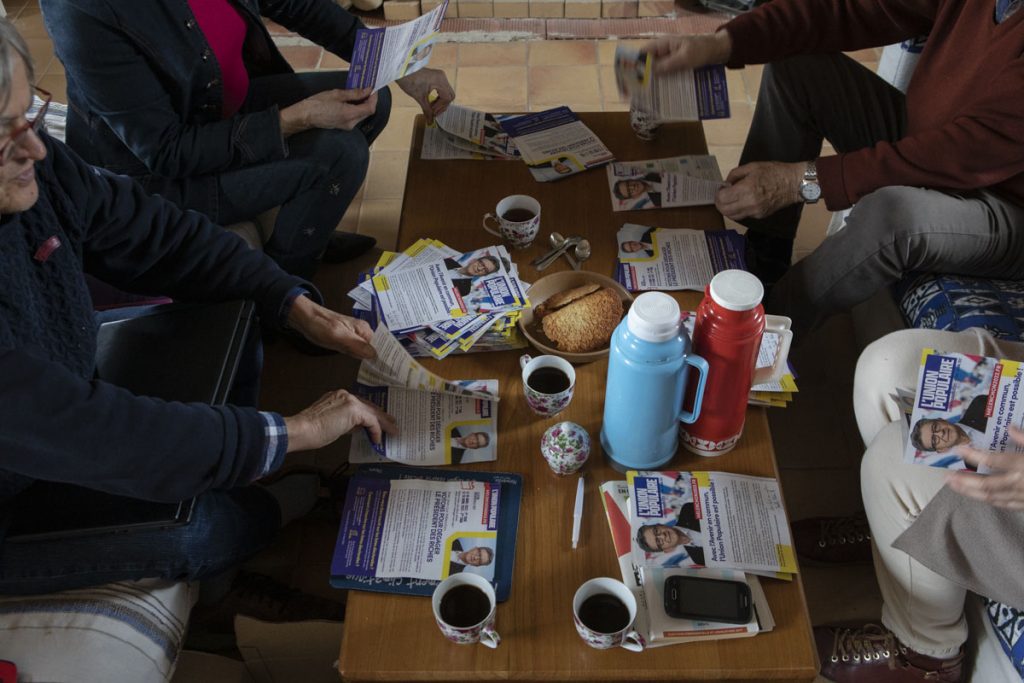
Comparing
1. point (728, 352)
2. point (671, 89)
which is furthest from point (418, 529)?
point (671, 89)

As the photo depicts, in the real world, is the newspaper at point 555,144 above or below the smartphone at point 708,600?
above

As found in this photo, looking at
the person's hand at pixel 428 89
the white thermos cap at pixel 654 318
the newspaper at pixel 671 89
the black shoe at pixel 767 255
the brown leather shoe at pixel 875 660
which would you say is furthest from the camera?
the black shoe at pixel 767 255

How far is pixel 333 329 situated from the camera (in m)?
1.40

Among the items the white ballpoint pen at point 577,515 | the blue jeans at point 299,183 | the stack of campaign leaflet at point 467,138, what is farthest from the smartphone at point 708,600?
the blue jeans at point 299,183

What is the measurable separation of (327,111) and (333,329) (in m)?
0.70

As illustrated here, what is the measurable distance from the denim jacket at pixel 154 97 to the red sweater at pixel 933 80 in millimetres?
1175

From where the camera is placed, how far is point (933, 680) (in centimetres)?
138

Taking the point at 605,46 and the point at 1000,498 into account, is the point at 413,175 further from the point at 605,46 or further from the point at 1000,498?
the point at 605,46

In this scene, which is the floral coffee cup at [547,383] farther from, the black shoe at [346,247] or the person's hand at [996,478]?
the black shoe at [346,247]

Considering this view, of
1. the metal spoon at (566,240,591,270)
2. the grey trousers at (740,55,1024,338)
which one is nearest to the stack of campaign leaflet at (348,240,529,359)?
the metal spoon at (566,240,591,270)

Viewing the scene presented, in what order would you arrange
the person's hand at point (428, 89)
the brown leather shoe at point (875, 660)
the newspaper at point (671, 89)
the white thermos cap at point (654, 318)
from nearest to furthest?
1. the white thermos cap at point (654, 318)
2. the brown leather shoe at point (875, 660)
3. the newspaper at point (671, 89)
4. the person's hand at point (428, 89)

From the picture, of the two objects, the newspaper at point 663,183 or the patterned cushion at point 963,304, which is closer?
the patterned cushion at point 963,304

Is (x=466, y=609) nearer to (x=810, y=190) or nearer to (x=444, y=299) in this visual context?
(x=444, y=299)

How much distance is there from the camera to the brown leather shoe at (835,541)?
5.24ft
